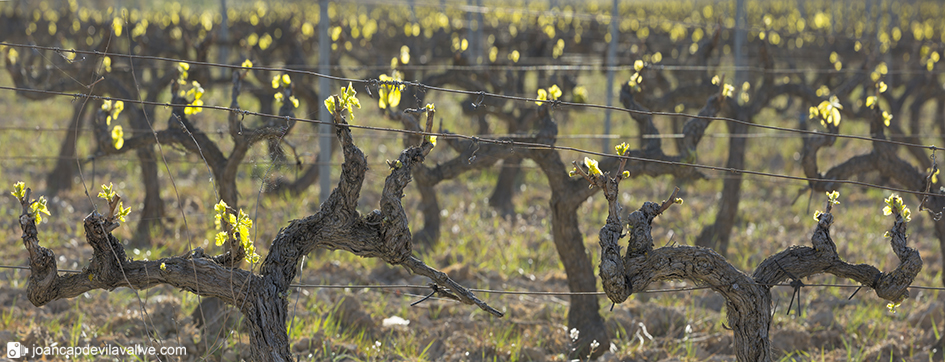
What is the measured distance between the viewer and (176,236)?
7.04 m

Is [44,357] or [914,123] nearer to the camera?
[44,357]

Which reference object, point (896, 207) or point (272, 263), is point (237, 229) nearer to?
point (272, 263)

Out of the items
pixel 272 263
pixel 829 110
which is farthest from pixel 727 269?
pixel 272 263

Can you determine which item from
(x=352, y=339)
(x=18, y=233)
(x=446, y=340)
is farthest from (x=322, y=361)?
(x=18, y=233)

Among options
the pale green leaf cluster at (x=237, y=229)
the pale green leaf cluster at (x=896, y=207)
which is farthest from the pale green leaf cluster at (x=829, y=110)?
the pale green leaf cluster at (x=237, y=229)

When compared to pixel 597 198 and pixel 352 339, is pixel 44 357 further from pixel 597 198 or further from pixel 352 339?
pixel 597 198

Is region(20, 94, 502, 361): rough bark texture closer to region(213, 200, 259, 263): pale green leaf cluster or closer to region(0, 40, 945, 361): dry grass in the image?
region(213, 200, 259, 263): pale green leaf cluster

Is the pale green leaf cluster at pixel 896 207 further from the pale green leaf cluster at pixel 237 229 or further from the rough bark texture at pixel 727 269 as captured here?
the pale green leaf cluster at pixel 237 229

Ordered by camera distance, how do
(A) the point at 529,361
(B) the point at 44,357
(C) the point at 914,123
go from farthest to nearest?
1. (C) the point at 914,123
2. (A) the point at 529,361
3. (B) the point at 44,357

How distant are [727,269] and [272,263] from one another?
2.03m

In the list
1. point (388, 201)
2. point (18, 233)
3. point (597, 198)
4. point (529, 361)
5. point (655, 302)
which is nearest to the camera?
point (388, 201)

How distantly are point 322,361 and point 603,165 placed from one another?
2.20 metres

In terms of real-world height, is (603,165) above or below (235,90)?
below

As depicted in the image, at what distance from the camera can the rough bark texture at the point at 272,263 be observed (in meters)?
3.39
